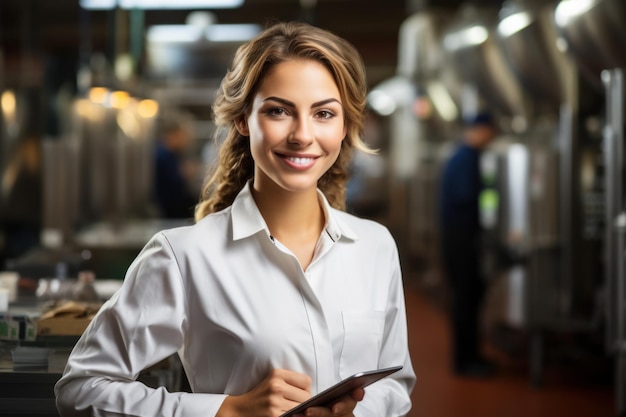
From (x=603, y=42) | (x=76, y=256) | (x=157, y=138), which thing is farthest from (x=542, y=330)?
(x=157, y=138)

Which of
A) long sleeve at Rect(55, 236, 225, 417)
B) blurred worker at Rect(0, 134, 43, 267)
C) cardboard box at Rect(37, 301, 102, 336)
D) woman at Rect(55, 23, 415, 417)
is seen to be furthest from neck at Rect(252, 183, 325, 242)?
blurred worker at Rect(0, 134, 43, 267)

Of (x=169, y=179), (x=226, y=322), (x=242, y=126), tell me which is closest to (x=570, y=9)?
(x=242, y=126)

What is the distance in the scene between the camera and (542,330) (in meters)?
5.46

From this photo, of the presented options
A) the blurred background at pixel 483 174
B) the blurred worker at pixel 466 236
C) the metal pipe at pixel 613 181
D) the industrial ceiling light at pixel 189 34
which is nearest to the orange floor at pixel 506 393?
the blurred background at pixel 483 174

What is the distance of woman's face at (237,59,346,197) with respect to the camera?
1.61 m

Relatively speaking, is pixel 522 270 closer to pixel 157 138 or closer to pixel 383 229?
pixel 383 229

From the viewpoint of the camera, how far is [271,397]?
1.53 metres

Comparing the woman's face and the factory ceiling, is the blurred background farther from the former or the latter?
the woman's face

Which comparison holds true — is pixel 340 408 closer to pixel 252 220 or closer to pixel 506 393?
pixel 252 220

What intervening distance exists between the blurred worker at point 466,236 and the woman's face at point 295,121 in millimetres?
4328

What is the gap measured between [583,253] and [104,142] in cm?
461

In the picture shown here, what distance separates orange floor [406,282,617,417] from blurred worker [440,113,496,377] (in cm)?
20

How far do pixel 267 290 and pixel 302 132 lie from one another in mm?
277

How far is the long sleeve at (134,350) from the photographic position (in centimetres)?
154
